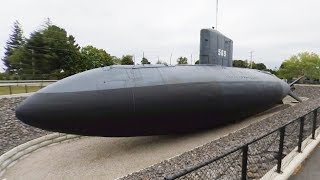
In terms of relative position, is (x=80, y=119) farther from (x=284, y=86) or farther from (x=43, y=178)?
(x=284, y=86)

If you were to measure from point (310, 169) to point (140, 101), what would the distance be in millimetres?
5928

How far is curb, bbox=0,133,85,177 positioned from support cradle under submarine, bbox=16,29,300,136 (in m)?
2.65

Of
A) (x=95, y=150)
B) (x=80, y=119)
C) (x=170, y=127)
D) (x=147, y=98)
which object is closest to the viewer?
(x=80, y=119)

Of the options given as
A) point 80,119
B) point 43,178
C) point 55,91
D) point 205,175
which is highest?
point 55,91

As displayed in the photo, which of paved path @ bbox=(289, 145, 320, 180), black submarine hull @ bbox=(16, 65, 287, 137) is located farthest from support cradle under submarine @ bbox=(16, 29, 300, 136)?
paved path @ bbox=(289, 145, 320, 180)

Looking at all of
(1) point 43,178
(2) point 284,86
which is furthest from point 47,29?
(1) point 43,178

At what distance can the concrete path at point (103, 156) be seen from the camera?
10.8 metres

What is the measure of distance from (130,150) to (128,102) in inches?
107

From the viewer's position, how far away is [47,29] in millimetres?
58281

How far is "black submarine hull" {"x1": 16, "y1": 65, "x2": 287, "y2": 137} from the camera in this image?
10078mm

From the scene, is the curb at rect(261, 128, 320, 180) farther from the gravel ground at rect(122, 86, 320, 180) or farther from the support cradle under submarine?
the support cradle under submarine

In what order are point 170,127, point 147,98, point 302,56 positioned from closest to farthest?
point 147,98 < point 170,127 < point 302,56

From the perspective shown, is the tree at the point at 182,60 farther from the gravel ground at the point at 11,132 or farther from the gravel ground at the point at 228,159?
the gravel ground at the point at 228,159

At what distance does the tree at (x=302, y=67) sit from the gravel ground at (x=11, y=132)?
3436 inches
